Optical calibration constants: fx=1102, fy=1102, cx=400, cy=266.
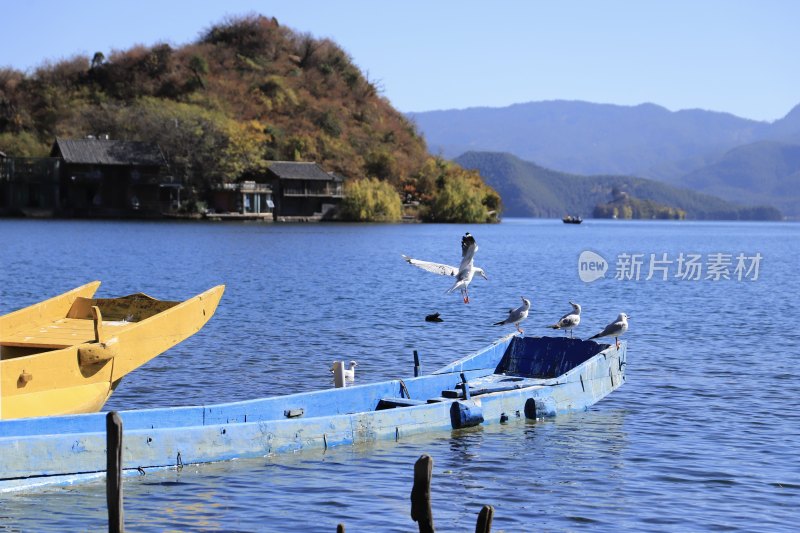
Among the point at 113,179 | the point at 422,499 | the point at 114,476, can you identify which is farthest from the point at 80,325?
the point at 113,179

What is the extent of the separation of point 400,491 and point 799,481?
19.2ft

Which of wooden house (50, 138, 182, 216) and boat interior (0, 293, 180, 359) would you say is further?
wooden house (50, 138, 182, 216)

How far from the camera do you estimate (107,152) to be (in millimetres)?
112625

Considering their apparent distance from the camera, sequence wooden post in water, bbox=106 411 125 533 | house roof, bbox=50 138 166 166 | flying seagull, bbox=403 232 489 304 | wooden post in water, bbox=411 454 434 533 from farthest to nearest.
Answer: house roof, bbox=50 138 166 166, flying seagull, bbox=403 232 489 304, wooden post in water, bbox=411 454 434 533, wooden post in water, bbox=106 411 125 533

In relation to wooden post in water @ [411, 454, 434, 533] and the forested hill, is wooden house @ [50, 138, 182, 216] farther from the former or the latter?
wooden post in water @ [411, 454, 434, 533]

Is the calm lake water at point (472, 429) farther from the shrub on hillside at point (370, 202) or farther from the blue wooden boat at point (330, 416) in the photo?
the shrub on hillside at point (370, 202)

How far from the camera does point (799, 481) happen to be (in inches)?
625

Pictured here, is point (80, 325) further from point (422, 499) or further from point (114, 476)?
point (422, 499)

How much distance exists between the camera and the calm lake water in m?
13.9

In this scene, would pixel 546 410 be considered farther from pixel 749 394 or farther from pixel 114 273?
pixel 114 273

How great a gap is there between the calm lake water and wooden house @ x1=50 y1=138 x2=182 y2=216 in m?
57.0

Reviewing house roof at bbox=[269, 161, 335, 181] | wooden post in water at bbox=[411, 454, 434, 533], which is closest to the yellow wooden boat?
wooden post in water at bbox=[411, 454, 434, 533]

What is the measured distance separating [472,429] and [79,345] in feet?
21.3

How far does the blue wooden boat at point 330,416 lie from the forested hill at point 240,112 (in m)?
96.2
